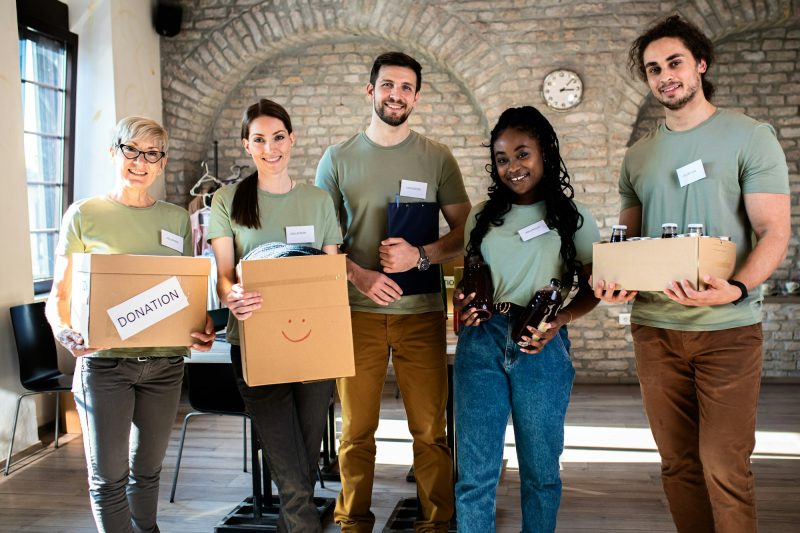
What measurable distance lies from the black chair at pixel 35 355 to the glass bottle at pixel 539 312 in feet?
9.79

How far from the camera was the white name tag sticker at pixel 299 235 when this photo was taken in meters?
2.26

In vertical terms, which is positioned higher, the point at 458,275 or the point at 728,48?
the point at 728,48

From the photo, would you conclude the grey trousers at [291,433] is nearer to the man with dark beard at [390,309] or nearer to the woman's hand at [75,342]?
the man with dark beard at [390,309]

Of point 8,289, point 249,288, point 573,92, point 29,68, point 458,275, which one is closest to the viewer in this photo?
point 249,288

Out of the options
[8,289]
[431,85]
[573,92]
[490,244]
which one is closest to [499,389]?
[490,244]

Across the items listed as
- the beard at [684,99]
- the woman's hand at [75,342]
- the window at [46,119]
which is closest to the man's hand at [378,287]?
the woman's hand at [75,342]

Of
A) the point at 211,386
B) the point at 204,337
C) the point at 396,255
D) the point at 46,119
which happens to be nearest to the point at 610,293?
the point at 396,255

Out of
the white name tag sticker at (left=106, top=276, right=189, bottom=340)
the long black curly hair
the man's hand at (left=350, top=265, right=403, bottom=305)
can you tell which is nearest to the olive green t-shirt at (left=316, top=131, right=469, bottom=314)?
the man's hand at (left=350, top=265, right=403, bottom=305)

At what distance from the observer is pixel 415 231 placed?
2.56m

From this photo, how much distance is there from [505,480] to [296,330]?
1972mm

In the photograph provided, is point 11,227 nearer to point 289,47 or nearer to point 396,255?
point 289,47

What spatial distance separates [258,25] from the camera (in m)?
5.71

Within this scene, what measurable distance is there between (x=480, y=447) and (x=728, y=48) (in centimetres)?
489

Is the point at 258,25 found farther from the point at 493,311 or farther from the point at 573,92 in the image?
the point at 493,311
